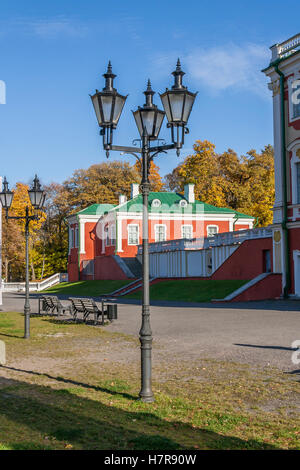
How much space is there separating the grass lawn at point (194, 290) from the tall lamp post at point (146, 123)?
67.5 feet

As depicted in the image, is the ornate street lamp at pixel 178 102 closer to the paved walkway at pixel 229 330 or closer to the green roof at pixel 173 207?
the paved walkway at pixel 229 330

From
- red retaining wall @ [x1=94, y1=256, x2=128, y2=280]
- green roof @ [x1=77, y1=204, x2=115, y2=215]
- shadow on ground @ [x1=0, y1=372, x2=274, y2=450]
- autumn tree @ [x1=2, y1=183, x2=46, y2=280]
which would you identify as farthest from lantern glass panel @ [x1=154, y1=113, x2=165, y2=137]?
green roof @ [x1=77, y1=204, x2=115, y2=215]

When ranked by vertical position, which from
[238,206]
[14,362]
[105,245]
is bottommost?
[14,362]

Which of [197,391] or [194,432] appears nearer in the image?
[194,432]

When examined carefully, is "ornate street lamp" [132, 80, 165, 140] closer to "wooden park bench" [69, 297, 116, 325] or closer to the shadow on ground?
the shadow on ground

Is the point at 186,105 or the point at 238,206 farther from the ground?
the point at 238,206

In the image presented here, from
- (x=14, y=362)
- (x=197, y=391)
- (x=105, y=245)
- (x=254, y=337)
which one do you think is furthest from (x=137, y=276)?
(x=197, y=391)

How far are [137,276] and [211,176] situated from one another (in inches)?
631

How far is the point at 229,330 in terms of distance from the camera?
15148 mm

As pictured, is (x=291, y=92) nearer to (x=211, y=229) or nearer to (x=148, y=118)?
(x=148, y=118)

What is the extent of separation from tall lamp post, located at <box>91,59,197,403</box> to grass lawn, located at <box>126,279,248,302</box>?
2056cm

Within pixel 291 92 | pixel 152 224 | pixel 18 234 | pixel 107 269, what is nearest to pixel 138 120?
pixel 291 92
